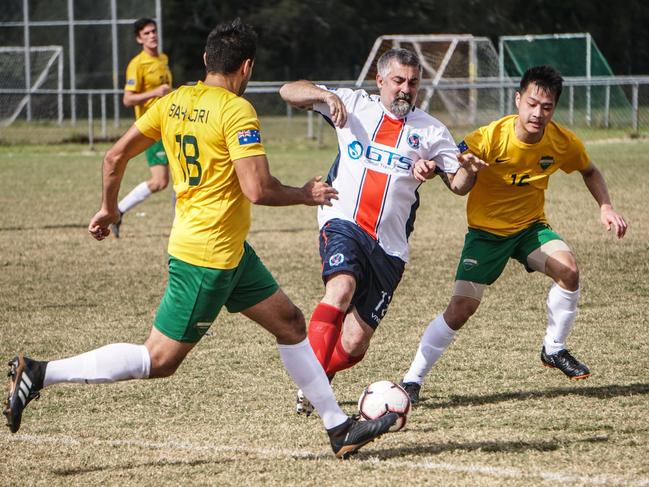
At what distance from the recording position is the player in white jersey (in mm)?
5750

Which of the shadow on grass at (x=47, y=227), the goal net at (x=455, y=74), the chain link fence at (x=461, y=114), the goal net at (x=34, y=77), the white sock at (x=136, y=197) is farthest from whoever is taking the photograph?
the goal net at (x=34, y=77)

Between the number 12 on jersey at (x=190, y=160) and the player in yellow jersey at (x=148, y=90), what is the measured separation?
7.43 metres

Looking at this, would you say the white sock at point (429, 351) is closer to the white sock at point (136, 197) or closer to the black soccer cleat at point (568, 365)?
the black soccer cleat at point (568, 365)

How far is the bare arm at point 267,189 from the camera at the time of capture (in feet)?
14.9

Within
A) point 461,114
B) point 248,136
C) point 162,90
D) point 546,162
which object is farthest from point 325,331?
point 461,114

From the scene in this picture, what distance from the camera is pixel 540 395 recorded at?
6.07 meters

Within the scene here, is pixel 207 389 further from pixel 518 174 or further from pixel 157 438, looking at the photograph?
pixel 518 174

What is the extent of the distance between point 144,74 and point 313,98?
289 inches

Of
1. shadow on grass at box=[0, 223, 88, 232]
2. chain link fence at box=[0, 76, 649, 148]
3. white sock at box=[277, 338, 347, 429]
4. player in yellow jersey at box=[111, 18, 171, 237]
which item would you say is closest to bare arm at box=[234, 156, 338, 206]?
white sock at box=[277, 338, 347, 429]

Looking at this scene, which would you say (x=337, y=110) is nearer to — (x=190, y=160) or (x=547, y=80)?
(x=547, y=80)

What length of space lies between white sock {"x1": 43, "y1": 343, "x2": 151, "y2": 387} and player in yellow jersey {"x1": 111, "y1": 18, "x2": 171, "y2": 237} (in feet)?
24.3

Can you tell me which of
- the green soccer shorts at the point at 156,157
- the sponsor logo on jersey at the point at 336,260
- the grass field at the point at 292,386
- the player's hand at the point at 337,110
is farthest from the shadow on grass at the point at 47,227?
the sponsor logo on jersey at the point at 336,260

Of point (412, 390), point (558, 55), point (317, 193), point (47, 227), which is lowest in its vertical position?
point (558, 55)

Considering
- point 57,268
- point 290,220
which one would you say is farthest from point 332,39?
point 57,268
